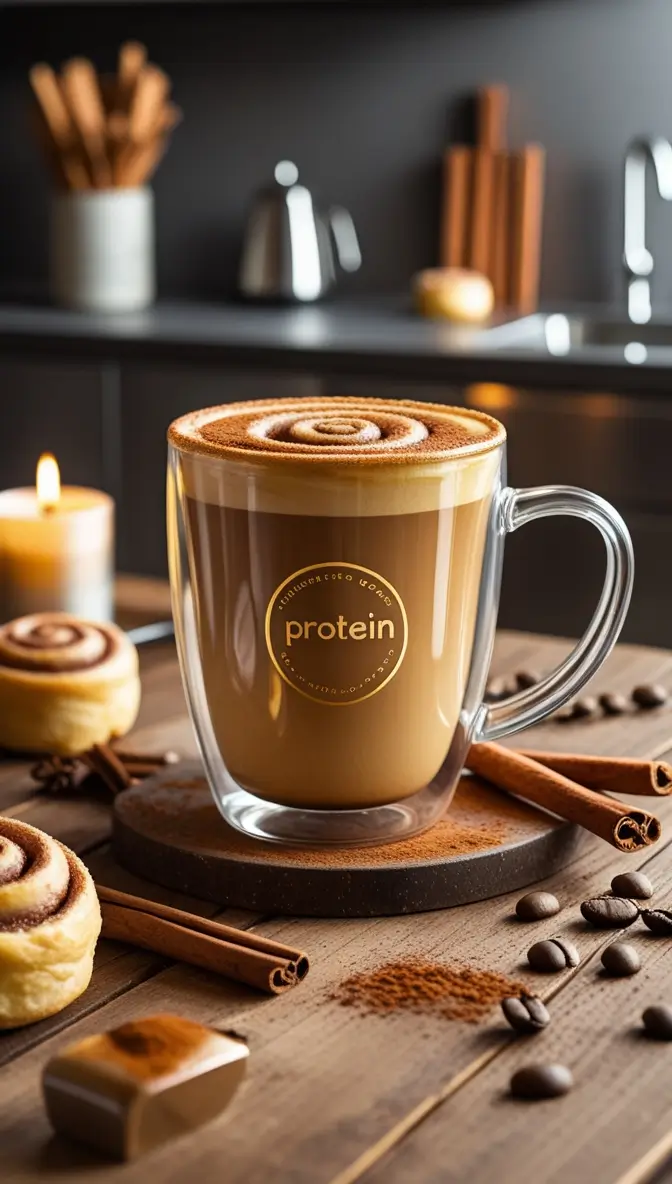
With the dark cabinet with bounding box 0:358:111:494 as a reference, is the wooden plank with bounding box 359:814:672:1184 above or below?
above

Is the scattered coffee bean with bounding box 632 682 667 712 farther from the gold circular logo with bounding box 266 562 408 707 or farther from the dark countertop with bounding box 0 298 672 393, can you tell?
the dark countertop with bounding box 0 298 672 393

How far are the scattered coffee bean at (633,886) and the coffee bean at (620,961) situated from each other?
8 centimetres

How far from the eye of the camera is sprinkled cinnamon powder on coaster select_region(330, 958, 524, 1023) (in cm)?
66

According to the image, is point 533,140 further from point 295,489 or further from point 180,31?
point 295,489

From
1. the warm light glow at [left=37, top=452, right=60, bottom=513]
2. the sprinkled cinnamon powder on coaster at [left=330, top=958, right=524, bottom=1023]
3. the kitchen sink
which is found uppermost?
the warm light glow at [left=37, top=452, right=60, bottom=513]

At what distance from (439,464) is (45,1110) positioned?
35 centimetres

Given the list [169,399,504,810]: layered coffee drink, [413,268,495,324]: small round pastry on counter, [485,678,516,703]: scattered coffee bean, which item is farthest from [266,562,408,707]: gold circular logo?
[413,268,495,324]: small round pastry on counter

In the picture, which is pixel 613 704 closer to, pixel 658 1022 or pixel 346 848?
pixel 346 848

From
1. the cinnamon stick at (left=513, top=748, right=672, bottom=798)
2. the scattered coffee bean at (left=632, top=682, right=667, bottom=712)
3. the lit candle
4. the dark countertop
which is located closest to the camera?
the cinnamon stick at (left=513, top=748, right=672, bottom=798)

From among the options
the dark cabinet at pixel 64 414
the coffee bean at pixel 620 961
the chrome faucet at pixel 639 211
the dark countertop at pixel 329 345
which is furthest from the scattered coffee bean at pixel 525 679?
the chrome faucet at pixel 639 211

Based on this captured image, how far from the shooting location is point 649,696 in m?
1.08

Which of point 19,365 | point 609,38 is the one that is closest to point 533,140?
point 609,38

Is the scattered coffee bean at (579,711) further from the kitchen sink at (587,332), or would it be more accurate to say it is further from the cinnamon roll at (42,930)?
the kitchen sink at (587,332)

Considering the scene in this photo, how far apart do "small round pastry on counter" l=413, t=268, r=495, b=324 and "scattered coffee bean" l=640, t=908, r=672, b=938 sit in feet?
7.58
